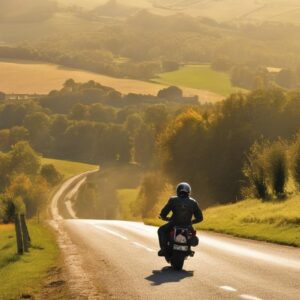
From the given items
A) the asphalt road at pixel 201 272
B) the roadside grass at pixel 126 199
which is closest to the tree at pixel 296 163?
the asphalt road at pixel 201 272

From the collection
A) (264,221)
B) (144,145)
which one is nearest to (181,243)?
(264,221)

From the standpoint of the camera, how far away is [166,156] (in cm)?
9725

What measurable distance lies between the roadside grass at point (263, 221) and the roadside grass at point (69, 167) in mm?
126953

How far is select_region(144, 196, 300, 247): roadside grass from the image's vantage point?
30953mm

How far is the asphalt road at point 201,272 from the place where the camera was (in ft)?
53.2

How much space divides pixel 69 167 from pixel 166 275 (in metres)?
A: 167

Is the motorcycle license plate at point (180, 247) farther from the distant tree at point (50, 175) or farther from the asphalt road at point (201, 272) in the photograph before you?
the distant tree at point (50, 175)

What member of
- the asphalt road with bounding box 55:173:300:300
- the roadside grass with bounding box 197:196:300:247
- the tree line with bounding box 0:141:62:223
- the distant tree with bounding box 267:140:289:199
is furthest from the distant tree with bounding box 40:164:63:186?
the asphalt road with bounding box 55:173:300:300

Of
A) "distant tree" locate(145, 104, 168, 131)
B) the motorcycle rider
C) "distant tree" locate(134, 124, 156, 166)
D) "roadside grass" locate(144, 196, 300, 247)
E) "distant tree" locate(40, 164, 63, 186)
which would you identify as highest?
"distant tree" locate(145, 104, 168, 131)

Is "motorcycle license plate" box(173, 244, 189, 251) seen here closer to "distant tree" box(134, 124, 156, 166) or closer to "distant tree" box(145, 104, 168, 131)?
"distant tree" box(134, 124, 156, 166)

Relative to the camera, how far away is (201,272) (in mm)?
19906

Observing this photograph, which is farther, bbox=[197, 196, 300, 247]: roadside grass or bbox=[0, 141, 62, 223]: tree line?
bbox=[0, 141, 62, 223]: tree line

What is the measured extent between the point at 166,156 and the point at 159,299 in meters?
81.7

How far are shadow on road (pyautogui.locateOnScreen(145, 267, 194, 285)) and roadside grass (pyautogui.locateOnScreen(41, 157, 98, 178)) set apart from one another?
157 meters
